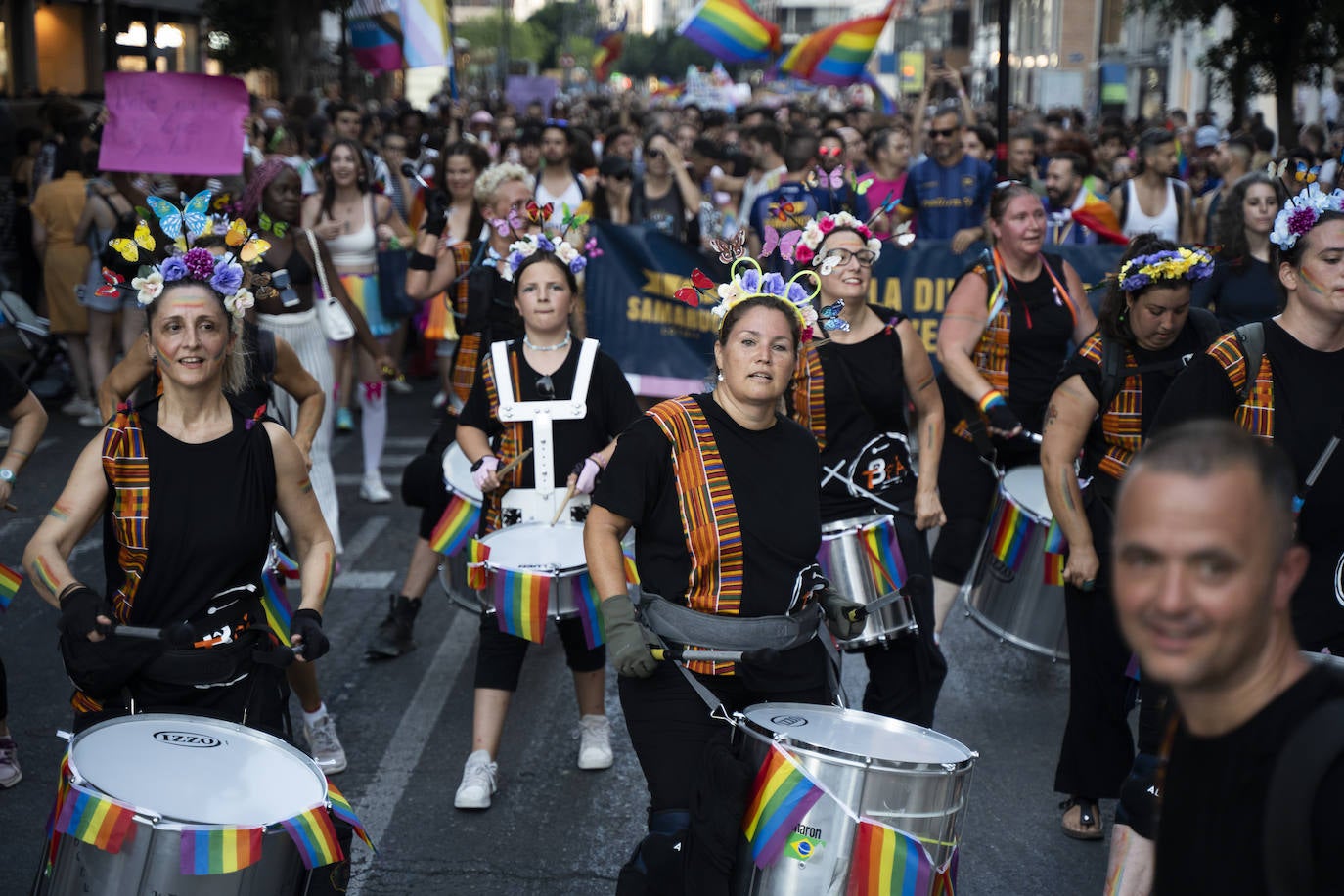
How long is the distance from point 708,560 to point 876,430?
1683 millimetres

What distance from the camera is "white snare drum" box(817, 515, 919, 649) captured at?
4914 millimetres

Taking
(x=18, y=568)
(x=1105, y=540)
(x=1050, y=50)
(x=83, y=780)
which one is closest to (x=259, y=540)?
(x=83, y=780)

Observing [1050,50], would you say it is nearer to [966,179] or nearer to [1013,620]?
[966,179]

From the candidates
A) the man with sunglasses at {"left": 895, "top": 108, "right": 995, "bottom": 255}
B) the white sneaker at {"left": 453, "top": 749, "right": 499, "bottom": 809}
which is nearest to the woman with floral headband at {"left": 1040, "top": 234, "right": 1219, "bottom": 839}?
the white sneaker at {"left": 453, "top": 749, "right": 499, "bottom": 809}

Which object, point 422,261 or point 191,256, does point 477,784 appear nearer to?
point 191,256

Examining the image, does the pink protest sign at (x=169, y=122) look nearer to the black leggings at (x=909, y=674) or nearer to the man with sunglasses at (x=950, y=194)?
the man with sunglasses at (x=950, y=194)

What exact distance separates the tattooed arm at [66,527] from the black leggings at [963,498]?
3299 millimetres

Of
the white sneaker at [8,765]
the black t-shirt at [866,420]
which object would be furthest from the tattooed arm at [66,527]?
the black t-shirt at [866,420]

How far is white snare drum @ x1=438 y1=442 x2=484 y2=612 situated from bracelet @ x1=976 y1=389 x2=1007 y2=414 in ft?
6.08

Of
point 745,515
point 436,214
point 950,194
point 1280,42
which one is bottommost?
point 745,515

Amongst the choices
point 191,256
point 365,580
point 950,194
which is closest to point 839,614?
point 191,256

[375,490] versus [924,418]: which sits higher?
[924,418]

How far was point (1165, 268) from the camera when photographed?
4746 mm

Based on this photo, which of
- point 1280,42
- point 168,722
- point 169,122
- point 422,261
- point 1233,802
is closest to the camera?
point 1233,802
